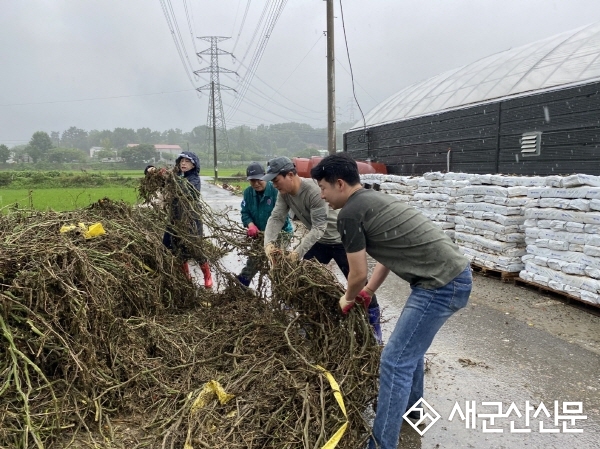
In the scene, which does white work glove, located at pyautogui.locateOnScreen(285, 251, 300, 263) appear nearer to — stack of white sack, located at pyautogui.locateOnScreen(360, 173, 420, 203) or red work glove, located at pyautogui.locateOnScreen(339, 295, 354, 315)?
red work glove, located at pyautogui.locateOnScreen(339, 295, 354, 315)

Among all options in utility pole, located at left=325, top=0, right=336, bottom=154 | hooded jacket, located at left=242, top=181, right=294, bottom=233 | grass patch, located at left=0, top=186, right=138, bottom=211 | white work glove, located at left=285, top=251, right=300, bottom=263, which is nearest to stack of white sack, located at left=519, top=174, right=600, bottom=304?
hooded jacket, located at left=242, top=181, right=294, bottom=233

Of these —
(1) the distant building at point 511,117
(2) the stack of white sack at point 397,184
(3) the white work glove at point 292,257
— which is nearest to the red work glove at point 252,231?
(3) the white work glove at point 292,257

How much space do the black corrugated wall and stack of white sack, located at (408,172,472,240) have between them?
7.69 feet

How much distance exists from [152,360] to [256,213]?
1830mm

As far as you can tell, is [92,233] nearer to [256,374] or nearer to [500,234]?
[256,374]

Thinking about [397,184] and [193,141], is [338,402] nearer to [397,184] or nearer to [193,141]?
[397,184]

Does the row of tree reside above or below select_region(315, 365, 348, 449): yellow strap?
above

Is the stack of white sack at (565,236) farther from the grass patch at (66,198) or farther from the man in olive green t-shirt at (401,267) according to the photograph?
the grass patch at (66,198)

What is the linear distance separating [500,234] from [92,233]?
4963 mm

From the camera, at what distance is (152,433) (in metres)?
2.63

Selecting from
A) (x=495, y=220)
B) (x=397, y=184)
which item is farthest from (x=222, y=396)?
(x=397, y=184)

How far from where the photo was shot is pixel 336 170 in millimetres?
2408

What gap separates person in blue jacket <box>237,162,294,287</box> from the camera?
440cm

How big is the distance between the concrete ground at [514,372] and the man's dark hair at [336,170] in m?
1.64
